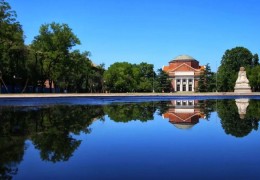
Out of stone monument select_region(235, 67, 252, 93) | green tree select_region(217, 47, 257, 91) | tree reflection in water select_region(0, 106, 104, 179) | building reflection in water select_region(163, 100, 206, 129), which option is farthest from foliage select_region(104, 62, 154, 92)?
tree reflection in water select_region(0, 106, 104, 179)

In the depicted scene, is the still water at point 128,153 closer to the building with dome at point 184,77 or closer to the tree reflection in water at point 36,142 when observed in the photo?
the tree reflection in water at point 36,142

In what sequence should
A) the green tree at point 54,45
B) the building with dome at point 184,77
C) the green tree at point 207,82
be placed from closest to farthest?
the green tree at point 54,45, the green tree at point 207,82, the building with dome at point 184,77

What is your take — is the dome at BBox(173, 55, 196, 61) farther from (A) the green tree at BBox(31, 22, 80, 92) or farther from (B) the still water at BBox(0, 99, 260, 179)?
(B) the still water at BBox(0, 99, 260, 179)

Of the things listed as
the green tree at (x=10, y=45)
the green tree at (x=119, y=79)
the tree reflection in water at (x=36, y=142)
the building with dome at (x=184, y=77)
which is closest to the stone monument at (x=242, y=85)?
the green tree at (x=119, y=79)

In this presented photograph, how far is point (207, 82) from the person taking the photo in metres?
97.1

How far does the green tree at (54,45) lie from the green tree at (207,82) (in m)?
48.6

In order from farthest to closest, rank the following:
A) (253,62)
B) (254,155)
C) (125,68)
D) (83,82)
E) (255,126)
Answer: (253,62)
(125,68)
(83,82)
(255,126)
(254,155)

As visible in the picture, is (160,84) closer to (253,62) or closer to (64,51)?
(253,62)

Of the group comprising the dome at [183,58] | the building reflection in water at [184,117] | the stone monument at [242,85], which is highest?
the dome at [183,58]

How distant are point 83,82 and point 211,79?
34.9m

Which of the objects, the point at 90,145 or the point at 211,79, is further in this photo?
the point at 211,79

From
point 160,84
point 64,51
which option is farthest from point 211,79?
point 64,51

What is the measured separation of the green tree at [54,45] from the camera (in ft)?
184

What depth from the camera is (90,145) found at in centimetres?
861
